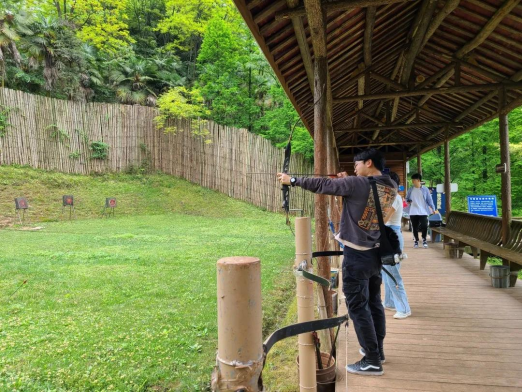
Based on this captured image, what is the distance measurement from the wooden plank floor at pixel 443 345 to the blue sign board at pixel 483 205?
2.95 meters

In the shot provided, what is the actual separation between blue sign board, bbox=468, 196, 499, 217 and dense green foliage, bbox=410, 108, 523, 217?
15 centimetres

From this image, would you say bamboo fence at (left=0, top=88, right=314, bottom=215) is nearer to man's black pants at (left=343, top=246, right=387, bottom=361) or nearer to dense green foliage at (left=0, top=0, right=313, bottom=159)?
dense green foliage at (left=0, top=0, right=313, bottom=159)

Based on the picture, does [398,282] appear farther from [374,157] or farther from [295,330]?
[295,330]

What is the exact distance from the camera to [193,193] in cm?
1603

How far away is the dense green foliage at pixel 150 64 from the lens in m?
17.0

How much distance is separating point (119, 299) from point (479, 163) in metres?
6.57

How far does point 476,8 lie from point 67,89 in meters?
19.0

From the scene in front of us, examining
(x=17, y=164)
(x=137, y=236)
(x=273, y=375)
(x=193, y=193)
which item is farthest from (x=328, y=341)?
(x=17, y=164)

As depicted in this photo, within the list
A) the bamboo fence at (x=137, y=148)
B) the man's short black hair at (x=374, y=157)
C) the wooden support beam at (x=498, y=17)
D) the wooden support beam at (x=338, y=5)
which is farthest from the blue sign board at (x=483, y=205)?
the bamboo fence at (x=137, y=148)

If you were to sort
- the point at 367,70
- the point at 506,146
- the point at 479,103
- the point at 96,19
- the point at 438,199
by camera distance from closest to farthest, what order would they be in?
the point at 506,146 < the point at 479,103 < the point at 367,70 < the point at 438,199 < the point at 96,19

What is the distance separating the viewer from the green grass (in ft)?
10.5

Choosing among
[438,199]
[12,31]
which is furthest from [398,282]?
[12,31]

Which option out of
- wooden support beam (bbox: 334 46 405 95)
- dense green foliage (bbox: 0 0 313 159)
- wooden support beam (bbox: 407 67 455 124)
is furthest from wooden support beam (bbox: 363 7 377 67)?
dense green foliage (bbox: 0 0 313 159)

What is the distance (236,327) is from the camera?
113 centimetres
